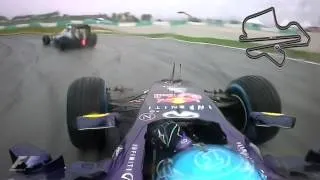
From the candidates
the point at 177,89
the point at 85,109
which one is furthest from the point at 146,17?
the point at 85,109

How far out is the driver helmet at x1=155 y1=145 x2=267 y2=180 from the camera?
5.66 feet

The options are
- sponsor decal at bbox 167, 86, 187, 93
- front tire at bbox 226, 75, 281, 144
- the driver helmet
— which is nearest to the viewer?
the driver helmet

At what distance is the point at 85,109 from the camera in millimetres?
2717

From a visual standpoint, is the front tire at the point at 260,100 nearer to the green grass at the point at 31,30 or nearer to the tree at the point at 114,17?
the tree at the point at 114,17

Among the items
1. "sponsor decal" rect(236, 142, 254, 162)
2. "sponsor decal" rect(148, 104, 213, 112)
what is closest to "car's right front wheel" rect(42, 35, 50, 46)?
"sponsor decal" rect(148, 104, 213, 112)

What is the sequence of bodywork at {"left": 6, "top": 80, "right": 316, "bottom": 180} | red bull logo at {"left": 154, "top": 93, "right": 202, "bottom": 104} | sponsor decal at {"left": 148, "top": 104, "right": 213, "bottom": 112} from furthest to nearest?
red bull logo at {"left": 154, "top": 93, "right": 202, "bottom": 104} → sponsor decal at {"left": 148, "top": 104, "right": 213, "bottom": 112} → bodywork at {"left": 6, "top": 80, "right": 316, "bottom": 180}

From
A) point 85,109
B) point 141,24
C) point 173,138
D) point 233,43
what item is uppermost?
point 141,24

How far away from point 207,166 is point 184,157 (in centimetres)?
9

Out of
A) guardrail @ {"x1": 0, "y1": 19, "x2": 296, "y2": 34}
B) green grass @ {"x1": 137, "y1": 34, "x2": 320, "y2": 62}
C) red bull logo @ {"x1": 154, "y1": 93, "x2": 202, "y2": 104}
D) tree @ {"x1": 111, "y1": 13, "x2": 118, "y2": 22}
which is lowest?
red bull logo @ {"x1": 154, "y1": 93, "x2": 202, "y2": 104}

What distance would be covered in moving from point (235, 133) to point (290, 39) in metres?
1.26

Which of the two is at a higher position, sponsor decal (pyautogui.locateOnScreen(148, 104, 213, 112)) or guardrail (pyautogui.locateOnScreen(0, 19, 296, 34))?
guardrail (pyautogui.locateOnScreen(0, 19, 296, 34))

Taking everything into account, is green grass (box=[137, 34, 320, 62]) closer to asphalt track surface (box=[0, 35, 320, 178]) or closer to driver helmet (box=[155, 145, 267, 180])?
asphalt track surface (box=[0, 35, 320, 178])

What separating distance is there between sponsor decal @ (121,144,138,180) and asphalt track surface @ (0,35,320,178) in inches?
45.6

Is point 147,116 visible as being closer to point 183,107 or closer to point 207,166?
point 183,107
